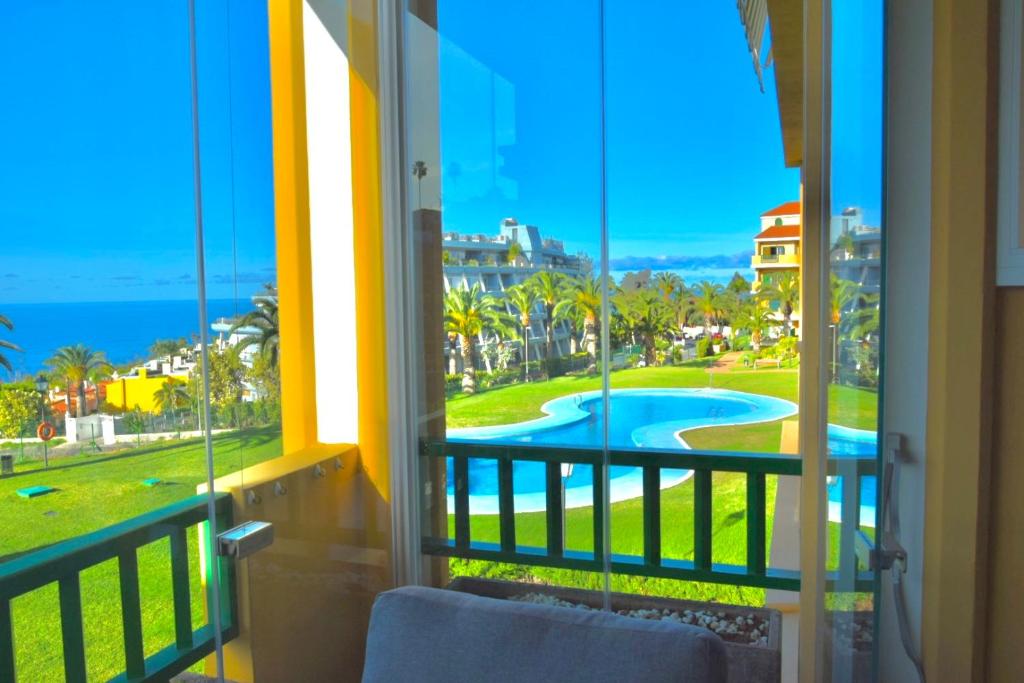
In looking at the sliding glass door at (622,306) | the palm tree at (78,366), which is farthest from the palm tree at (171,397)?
the sliding glass door at (622,306)

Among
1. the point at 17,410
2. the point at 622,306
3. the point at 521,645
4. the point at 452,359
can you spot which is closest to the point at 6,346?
the point at 17,410

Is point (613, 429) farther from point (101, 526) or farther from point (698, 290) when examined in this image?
point (101, 526)

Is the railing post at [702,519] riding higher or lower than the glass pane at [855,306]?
lower

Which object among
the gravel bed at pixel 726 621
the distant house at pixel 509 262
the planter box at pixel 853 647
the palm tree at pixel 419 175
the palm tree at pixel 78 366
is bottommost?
the gravel bed at pixel 726 621

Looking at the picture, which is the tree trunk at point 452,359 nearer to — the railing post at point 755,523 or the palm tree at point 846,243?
the railing post at point 755,523

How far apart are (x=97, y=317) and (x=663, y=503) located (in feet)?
5.84

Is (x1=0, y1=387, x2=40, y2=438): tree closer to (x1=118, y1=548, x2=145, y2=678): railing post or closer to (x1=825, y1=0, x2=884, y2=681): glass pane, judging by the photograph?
(x1=118, y1=548, x2=145, y2=678): railing post

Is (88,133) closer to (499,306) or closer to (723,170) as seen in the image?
(499,306)

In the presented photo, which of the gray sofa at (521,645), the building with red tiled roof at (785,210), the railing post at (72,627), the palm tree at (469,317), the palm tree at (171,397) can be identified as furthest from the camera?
the palm tree at (469,317)

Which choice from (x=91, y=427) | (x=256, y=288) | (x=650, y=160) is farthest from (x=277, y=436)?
(x=650, y=160)

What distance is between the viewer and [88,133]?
1505mm

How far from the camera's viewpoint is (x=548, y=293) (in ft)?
8.06

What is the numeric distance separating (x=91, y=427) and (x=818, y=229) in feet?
6.63

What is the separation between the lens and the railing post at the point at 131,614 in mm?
1575
